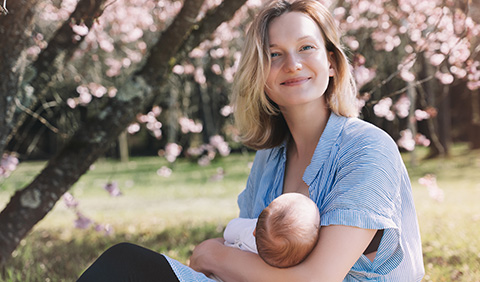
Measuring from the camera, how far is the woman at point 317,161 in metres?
1.56

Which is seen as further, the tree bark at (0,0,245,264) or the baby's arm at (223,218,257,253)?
the tree bark at (0,0,245,264)

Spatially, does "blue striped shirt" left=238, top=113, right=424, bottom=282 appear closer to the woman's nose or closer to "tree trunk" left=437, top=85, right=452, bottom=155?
the woman's nose

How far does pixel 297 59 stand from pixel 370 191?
59 centimetres

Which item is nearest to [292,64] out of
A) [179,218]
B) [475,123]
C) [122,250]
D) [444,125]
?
[122,250]

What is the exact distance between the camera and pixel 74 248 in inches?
186

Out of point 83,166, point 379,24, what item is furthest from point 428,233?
point 83,166

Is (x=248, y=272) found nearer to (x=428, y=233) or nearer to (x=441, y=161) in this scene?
(x=428, y=233)

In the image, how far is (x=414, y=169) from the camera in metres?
9.70

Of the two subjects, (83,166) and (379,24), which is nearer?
(83,166)

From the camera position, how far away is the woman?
156 centimetres

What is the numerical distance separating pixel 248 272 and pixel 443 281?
2031mm

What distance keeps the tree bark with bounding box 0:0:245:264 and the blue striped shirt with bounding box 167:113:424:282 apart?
1.47 metres

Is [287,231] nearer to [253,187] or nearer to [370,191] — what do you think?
[370,191]

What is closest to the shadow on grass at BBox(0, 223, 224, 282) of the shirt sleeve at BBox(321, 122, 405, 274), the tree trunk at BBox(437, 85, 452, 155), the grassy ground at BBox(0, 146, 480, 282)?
the grassy ground at BBox(0, 146, 480, 282)
